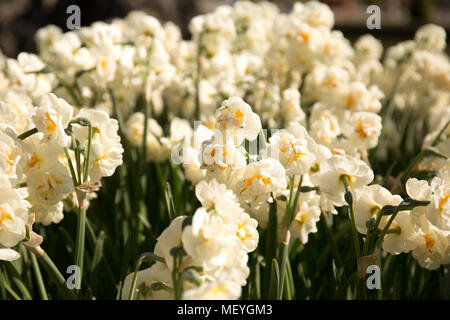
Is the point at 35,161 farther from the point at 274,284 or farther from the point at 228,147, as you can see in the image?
the point at 274,284

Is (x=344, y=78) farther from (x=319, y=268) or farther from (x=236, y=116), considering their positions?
(x=236, y=116)

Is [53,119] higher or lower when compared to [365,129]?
higher

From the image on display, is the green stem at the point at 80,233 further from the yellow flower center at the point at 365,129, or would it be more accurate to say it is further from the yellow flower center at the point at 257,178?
the yellow flower center at the point at 365,129

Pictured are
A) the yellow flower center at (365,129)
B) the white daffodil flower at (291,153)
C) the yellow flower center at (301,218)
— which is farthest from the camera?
the yellow flower center at (365,129)

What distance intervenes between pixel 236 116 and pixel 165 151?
80 centimetres

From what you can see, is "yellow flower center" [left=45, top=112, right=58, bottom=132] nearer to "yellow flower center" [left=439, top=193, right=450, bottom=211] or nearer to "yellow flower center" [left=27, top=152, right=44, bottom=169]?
"yellow flower center" [left=27, top=152, right=44, bottom=169]

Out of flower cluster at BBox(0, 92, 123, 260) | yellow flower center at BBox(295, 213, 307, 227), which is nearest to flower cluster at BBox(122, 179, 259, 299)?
flower cluster at BBox(0, 92, 123, 260)

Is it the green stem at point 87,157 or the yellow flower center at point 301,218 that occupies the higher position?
the green stem at point 87,157

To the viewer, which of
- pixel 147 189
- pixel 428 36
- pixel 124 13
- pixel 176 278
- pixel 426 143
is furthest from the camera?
pixel 124 13

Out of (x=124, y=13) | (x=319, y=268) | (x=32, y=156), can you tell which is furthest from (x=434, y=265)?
(x=124, y=13)

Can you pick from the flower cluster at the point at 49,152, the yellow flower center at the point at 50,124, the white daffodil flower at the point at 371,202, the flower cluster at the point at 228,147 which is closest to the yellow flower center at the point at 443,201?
the flower cluster at the point at 228,147

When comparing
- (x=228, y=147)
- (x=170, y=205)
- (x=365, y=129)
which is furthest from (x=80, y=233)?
(x=365, y=129)

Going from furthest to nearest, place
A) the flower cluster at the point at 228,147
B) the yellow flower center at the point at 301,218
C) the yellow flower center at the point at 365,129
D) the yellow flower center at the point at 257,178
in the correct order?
the yellow flower center at the point at 365,129, the yellow flower center at the point at 301,218, the yellow flower center at the point at 257,178, the flower cluster at the point at 228,147
